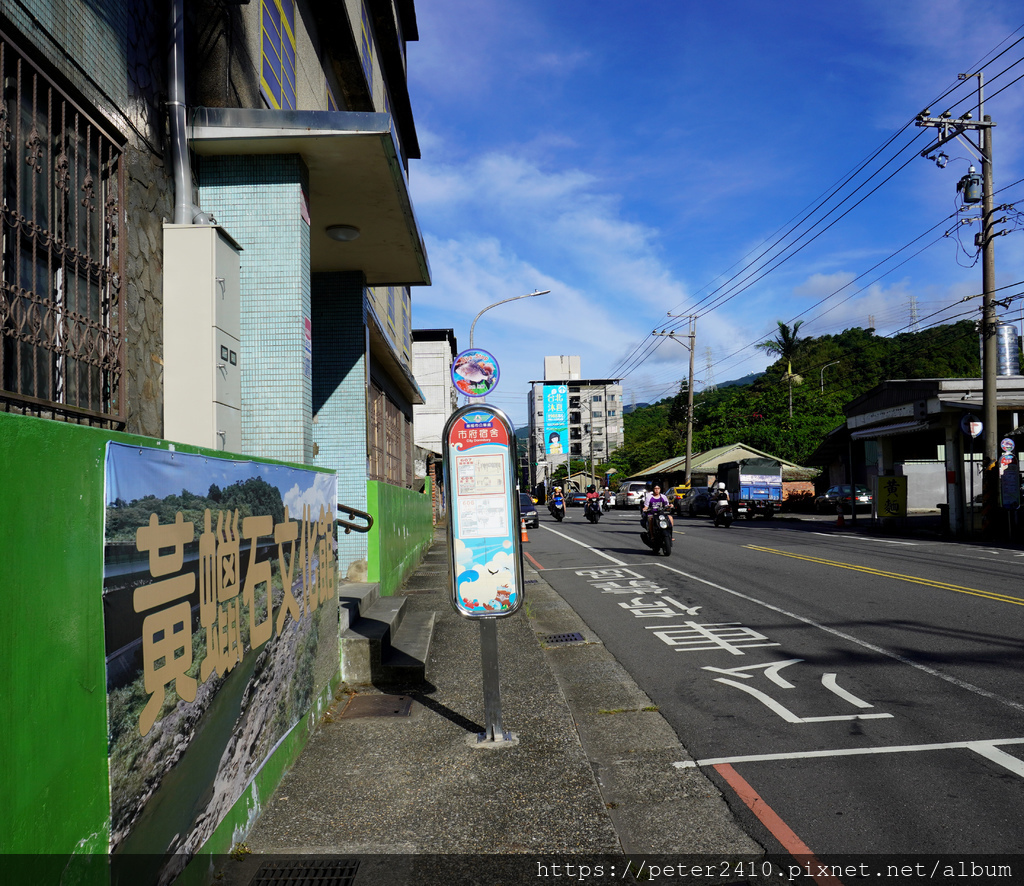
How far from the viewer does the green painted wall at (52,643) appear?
196 centimetres

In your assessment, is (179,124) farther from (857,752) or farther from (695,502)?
(695,502)

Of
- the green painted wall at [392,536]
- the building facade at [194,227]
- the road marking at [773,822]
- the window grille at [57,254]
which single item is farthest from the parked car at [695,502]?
the window grille at [57,254]

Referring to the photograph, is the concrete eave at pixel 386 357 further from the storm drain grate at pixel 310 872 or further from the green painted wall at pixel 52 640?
the green painted wall at pixel 52 640

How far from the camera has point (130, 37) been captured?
6.14 m

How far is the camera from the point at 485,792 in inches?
176

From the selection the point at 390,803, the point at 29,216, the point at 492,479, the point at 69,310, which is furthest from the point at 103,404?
the point at 390,803

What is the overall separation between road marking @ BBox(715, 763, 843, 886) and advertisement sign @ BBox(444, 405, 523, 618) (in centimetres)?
173

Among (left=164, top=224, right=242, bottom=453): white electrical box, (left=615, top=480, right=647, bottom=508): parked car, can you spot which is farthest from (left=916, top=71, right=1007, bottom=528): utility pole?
(left=615, top=480, right=647, bottom=508): parked car

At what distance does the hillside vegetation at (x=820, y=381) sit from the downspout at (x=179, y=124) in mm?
44925

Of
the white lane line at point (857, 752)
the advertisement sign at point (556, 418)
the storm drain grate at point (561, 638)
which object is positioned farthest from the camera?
the advertisement sign at point (556, 418)

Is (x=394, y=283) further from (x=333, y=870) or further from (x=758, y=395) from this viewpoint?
(x=758, y=395)

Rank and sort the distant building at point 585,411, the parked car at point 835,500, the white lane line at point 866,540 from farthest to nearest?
1. the distant building at point 585,411
2. the parked car at point 835,500
3. the white lane line at point 866,540

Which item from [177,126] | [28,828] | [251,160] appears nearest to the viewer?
[28,828]

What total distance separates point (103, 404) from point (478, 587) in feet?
9.36
